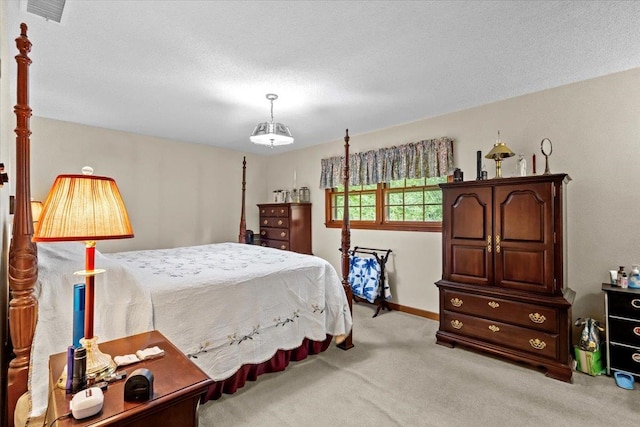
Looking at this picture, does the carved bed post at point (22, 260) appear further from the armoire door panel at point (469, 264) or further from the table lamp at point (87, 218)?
the armoire door panel at point (469, 264)

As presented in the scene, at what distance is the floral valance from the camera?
12.1ft

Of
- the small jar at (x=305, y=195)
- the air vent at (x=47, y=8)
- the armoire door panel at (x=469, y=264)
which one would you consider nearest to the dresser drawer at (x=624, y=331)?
the armoire door panel at (x=469, y=264)

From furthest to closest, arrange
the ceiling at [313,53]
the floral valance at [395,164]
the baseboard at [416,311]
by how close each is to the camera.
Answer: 1. the baseboard at [416,311]
2. the floral valance at [395,164]
3. the ceiling at [313,53]

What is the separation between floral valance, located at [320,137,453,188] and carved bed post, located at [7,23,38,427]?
356 centimetres

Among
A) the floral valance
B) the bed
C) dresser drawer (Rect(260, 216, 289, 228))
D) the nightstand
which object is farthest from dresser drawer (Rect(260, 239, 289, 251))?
the nightstand

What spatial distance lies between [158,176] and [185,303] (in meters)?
3.36

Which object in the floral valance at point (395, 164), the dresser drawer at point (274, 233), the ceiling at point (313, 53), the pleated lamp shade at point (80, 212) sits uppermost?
the ceiling at point (313, 53)

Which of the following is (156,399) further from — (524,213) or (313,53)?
(524,213)

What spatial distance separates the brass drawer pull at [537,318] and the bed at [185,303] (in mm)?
1545

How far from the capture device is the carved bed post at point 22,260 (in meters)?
1.25

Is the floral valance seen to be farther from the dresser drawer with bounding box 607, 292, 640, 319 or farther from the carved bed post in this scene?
the carved bed post

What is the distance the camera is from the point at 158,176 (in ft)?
15.5

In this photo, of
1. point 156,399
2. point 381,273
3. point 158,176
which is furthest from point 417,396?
point 158,176

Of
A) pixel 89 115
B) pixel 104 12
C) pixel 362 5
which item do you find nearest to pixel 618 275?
pixel 362 5
